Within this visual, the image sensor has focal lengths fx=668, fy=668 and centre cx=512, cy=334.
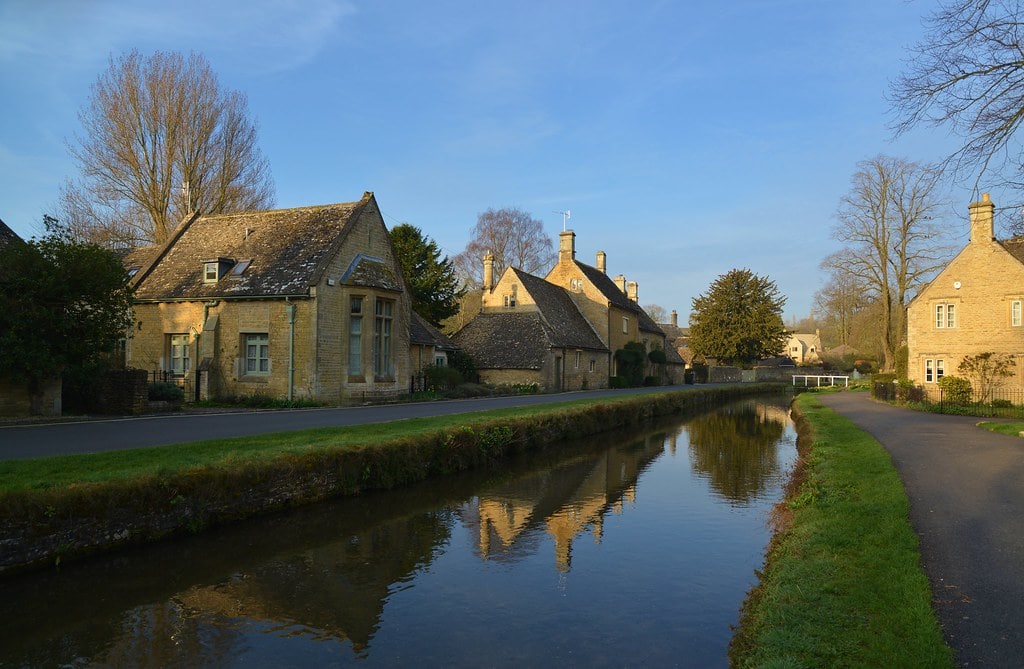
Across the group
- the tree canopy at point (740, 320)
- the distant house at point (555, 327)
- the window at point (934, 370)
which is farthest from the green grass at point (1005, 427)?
the tree canopy at point (740, 320)

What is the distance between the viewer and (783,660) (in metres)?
4.75

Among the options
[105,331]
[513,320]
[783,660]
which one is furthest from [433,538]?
[513,320]

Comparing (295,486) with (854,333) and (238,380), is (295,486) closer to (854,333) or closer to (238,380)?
(238,380)

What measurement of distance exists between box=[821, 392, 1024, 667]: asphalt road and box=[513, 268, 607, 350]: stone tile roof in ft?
76.4

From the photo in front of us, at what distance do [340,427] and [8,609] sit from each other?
8697 millimetres

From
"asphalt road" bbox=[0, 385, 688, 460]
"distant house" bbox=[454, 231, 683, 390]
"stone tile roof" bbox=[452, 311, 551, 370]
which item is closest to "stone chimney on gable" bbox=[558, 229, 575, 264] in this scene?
"distant house" bbox=[454, 231, 683, 390]

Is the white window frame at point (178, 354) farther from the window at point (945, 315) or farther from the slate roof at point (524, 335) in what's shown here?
the window at point (945, 315)

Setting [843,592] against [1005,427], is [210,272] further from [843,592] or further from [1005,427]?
[1005,427]

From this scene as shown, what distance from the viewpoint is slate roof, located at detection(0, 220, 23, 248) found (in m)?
18.4

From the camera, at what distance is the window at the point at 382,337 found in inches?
992

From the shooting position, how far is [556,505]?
40.1 feet

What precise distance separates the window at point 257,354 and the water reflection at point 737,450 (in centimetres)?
1490

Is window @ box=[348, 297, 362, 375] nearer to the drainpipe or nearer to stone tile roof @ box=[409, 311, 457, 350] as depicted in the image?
the drainpipe

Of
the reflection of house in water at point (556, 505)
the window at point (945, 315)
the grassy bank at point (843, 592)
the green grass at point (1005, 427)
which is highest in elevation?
the window at point (945, 315)
